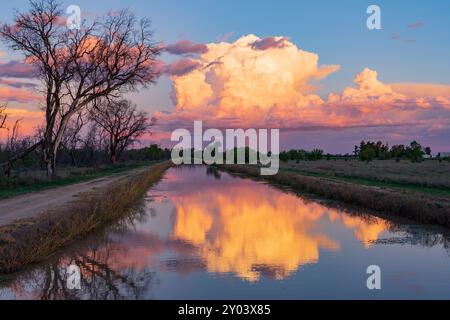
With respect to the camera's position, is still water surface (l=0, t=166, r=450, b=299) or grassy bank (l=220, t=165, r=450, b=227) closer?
still water surface (l=0, t=166, r=450, b=299)

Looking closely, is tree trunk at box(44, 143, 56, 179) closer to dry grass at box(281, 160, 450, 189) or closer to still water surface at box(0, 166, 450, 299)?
still water surface at box(0, 166, 450, 299)

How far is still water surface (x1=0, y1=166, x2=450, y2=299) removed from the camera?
10.1 meters

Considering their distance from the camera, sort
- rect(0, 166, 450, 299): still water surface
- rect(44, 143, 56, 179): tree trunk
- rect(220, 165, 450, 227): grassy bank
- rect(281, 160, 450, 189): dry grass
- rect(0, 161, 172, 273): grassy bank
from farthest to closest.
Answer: rect(44, 143, 56, 179): tree trunk, rect(281, 160, 450, 189): dry grass, rect(220, 165, 450, 227): grassy bank, rect(0, 161, 172, 273): grassy bank, rect(0, 166, 450, 299): still water surface

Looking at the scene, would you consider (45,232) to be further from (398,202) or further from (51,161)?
(51,161)

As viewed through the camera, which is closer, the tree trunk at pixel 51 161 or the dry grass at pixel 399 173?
the dry grass at pixel 399 173

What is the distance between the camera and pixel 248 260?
517 inches

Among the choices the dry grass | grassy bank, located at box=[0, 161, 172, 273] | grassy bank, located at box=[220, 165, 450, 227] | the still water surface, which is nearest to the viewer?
the still water surface

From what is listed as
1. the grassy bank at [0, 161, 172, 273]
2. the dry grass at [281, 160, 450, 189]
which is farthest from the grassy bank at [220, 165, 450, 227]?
the grassy bank at [0, 161, 172, 273]

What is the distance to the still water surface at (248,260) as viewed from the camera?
10133mm

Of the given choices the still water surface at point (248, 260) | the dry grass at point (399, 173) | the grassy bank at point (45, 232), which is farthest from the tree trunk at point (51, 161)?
the dry grass at point (399, 173)

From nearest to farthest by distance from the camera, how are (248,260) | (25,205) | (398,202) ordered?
(248,260)
(25,205)
(398,202)

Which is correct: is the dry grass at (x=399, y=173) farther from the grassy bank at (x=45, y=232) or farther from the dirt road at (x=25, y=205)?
the dirt road at (x=25, y=205)

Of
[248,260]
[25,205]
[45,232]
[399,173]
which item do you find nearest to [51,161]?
[25,205]
